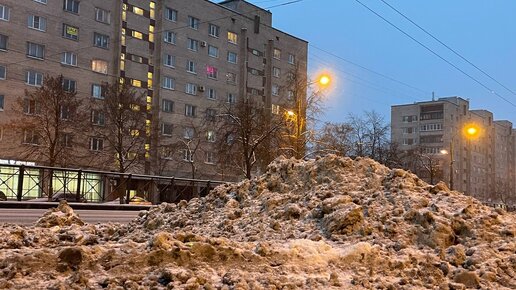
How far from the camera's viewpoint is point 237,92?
184ft

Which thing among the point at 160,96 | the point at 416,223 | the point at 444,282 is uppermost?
the point at 160,96

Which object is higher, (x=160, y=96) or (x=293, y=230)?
(x=160, y=96)

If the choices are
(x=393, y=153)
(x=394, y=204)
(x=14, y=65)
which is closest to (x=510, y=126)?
(x=393, y=153)

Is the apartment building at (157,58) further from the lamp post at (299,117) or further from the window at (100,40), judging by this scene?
the lamp post at (299,117)

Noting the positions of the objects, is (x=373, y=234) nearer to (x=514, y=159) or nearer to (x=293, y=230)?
(x=293, y=230)

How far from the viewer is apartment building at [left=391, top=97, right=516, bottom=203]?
89562mm

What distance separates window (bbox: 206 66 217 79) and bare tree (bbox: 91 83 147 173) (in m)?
11.4

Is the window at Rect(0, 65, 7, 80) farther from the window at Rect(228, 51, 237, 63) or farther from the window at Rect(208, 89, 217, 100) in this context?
the window at Rect(228, 51, 237, 63)

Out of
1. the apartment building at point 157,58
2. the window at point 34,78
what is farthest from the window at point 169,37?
the window at point 34,78

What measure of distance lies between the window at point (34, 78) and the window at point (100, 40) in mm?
5772

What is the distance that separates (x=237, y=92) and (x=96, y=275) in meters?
Result: 52.1

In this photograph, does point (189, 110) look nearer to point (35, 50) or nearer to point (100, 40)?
point (100, 40)

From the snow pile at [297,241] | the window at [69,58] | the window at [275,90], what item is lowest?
the snow pile at [297,241]

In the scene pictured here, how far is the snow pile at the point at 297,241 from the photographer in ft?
14.6
